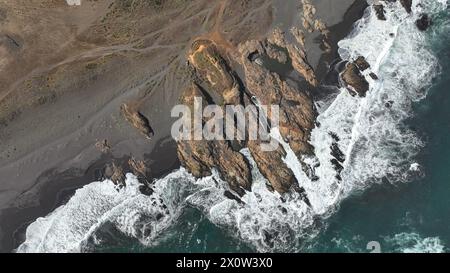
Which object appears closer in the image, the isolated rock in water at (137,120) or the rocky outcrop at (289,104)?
the rocky outcrop at (289,104)

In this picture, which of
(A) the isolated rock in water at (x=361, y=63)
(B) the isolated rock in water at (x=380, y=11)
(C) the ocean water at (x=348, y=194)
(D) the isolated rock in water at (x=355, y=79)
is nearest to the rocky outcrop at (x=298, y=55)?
(D) the isolated rock in water at (x=355, y=79)

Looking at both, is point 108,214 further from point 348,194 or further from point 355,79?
point 355,79

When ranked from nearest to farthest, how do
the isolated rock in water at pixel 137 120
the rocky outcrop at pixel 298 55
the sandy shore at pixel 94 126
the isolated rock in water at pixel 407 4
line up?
the rocky outcrop at pixel 298 55 < the isolated rock in water at pixel 137 120 < the sandy shore at pixel 94 126 < the isolated rock in water at pixel 407 4

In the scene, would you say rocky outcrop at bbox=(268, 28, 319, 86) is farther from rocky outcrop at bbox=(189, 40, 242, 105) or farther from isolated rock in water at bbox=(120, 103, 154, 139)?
isolated rock in water at bbox=(120, 103, 154, 139)

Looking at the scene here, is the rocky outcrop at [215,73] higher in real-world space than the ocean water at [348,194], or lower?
higher

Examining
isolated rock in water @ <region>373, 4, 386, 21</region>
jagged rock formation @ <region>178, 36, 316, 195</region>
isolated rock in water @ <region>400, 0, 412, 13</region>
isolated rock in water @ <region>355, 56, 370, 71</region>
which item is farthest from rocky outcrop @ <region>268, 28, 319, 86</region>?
isolated rock in water @ <region>400, 0, 412, 13</region>

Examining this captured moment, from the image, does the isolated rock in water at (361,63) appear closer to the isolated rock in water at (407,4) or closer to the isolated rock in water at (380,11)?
the isolated rock in water at (380,11)
